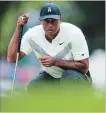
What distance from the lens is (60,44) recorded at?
20.6ft

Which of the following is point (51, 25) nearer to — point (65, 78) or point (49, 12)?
point (49, 12)

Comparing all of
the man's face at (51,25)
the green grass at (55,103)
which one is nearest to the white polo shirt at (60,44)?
the man's face at (51,25)

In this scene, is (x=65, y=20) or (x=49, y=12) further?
(x=65, y=20)

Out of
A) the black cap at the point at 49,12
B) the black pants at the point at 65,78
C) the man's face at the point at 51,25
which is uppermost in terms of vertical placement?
the black cap at the point at 49,12

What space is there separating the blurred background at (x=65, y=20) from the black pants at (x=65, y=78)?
2.27 m

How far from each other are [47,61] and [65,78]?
0.82ft

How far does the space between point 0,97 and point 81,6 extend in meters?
6.67

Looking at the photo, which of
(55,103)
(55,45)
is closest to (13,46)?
(55,45)

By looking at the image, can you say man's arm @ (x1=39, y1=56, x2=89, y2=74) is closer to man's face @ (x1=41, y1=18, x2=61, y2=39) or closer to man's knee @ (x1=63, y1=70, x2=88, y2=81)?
man's knee @ (x1=63, y1=70, x2=88, y2=81)

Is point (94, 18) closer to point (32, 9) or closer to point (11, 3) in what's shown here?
point (11, 3)

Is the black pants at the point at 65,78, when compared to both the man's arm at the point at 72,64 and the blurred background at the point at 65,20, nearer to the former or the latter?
the man's arm at the point at 72,64

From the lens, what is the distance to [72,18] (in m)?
10.3

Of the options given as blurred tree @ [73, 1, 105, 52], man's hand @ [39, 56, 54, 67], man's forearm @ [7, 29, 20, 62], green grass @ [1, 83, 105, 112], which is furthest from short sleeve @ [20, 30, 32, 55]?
blurred tree @ [73, 1, 105, 52]

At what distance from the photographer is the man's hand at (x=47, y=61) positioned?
5.91 m
